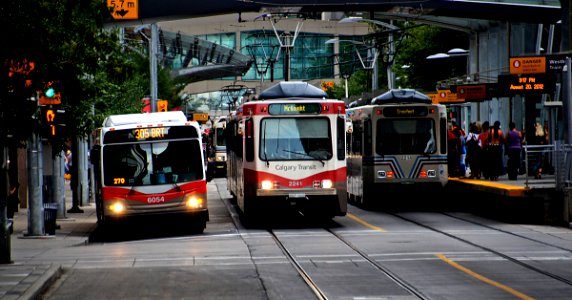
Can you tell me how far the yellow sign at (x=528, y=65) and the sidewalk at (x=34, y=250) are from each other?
36.1 feet

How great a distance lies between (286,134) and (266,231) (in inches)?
89.4

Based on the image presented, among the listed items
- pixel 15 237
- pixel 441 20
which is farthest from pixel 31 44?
pixel 441 20

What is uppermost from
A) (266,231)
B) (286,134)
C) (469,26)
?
(469,26)

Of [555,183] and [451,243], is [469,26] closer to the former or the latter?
[555,183]

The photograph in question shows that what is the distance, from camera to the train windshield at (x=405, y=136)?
32.0 metres

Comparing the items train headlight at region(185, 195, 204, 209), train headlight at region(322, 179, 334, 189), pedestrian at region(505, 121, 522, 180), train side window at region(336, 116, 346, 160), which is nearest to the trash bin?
train headlight at region(185, 195, 204, 209)

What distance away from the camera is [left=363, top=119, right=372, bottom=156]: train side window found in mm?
32312

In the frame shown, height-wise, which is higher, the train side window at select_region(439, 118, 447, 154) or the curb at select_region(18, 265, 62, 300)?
the train side window at select_region(439, 118, 447, 154)

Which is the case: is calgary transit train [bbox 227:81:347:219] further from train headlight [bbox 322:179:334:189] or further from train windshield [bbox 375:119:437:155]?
train windshield [bbox 375:119:437:155]

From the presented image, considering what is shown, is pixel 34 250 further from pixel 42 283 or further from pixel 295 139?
pixel 295 139

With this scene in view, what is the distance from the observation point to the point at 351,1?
44.6 meters

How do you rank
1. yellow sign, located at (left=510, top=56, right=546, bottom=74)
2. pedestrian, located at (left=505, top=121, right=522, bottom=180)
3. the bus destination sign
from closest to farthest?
the bus destination sign < yellow sign, located at (left=510, top=56, right=546, bottom=74) < pedestrian, located at (left=505, top=121, right=522, bottom=180)

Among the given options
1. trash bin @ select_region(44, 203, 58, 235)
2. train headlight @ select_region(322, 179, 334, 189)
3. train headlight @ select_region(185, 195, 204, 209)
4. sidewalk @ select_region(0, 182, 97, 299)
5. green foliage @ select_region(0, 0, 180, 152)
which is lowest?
sidewalk @ select_region(0, 182, 97, 299)

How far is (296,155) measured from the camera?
26.3m
